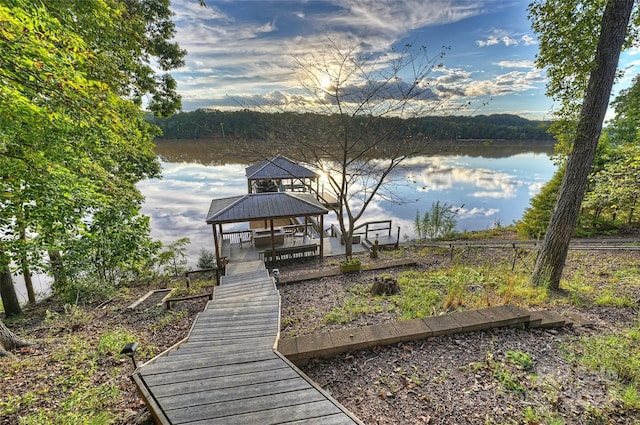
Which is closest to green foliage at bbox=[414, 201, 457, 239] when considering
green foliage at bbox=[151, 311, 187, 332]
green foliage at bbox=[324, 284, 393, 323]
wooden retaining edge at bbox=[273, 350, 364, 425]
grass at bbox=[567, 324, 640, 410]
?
green foliage at bbox=[324, 284, 393, 323]

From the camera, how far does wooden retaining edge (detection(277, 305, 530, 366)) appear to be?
10.4 feet

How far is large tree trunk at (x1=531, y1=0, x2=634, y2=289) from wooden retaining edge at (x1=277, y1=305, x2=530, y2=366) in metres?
2.50

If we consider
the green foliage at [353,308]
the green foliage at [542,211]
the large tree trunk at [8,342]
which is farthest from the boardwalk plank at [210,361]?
the green foliage at [542,211]

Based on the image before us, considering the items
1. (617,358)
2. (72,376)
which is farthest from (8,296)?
(617,358)

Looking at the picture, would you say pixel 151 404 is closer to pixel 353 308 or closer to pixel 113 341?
pixel 113 341

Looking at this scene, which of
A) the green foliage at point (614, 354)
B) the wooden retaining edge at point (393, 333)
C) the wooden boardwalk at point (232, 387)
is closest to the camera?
the wooden boardwalk at point (232, 387)

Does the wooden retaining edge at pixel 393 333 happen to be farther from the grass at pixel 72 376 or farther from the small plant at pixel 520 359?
the grass at pixel 72 376

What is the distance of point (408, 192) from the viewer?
25.2 m

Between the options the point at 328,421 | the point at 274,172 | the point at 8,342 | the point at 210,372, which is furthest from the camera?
the point at 274,172

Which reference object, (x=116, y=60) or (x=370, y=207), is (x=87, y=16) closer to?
(x=116, y=60)

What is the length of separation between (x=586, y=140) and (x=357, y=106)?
491 cm

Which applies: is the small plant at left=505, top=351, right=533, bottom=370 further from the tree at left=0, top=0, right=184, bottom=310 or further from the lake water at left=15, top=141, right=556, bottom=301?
the lake water at left=15, top=141, right=556, bottom=301

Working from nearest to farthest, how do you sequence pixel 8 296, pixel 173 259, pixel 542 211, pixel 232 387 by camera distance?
pixel 232 387
pixel 8 296
pixel 173 259
pixel 542 211

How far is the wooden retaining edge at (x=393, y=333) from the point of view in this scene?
3.18 meters
